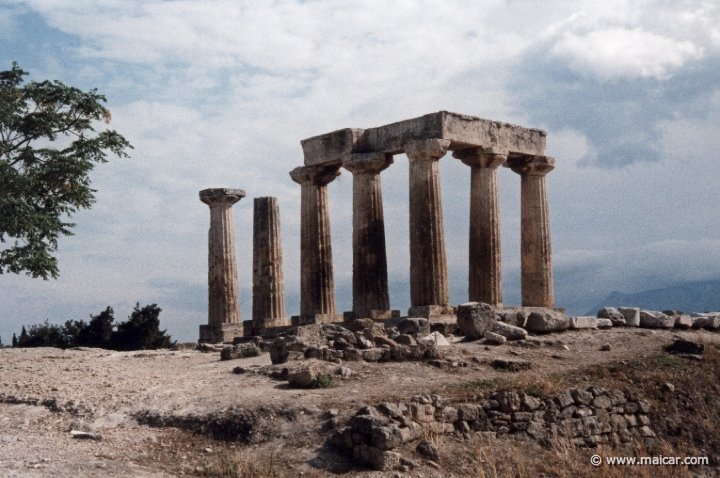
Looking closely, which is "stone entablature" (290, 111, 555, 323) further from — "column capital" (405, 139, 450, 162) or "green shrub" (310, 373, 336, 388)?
"green shrub" (310, 373, 336, 388)

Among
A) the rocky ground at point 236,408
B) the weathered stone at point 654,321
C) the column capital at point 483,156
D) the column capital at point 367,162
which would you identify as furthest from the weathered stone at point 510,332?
the column capital at point 367,162

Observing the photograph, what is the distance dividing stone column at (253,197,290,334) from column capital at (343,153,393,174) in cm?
554

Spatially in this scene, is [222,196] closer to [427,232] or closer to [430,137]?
[427,232]

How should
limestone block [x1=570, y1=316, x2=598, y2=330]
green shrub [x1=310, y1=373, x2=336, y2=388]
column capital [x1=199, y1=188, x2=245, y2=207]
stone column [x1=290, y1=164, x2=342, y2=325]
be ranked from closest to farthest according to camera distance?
green shrub [x1=310, y1=373, x2=336, y2=388]
limestone block [x1=570, y1=316, x2=598, y2=330]
stone column [x1=290, y1=164, x2=342, y2=325]
column capital [x1=199, y1=188, x2=245, y2=207]

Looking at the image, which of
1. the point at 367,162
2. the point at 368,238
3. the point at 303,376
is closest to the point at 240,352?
the point at 303,376

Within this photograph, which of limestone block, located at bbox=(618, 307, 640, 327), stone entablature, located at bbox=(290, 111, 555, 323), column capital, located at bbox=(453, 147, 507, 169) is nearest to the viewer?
limestone block, located at bbox=(618, 307, 640, 327)

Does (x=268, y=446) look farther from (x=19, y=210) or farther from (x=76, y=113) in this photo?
(x=76, y=113)

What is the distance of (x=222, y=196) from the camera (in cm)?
3338

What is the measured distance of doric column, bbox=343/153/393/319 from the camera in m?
27.5

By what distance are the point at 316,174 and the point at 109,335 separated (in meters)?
14.0

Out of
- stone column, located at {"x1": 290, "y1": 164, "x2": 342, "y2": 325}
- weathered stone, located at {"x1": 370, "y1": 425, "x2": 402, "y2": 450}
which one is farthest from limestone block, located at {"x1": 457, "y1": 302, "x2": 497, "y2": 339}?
weathered stone, located at {"x1": 370, "y1": 425, "x2": 402, "y2": 450}

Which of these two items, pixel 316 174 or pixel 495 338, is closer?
pixel 495 338

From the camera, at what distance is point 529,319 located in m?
23.9

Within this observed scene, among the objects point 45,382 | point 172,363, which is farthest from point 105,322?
point 45,382
